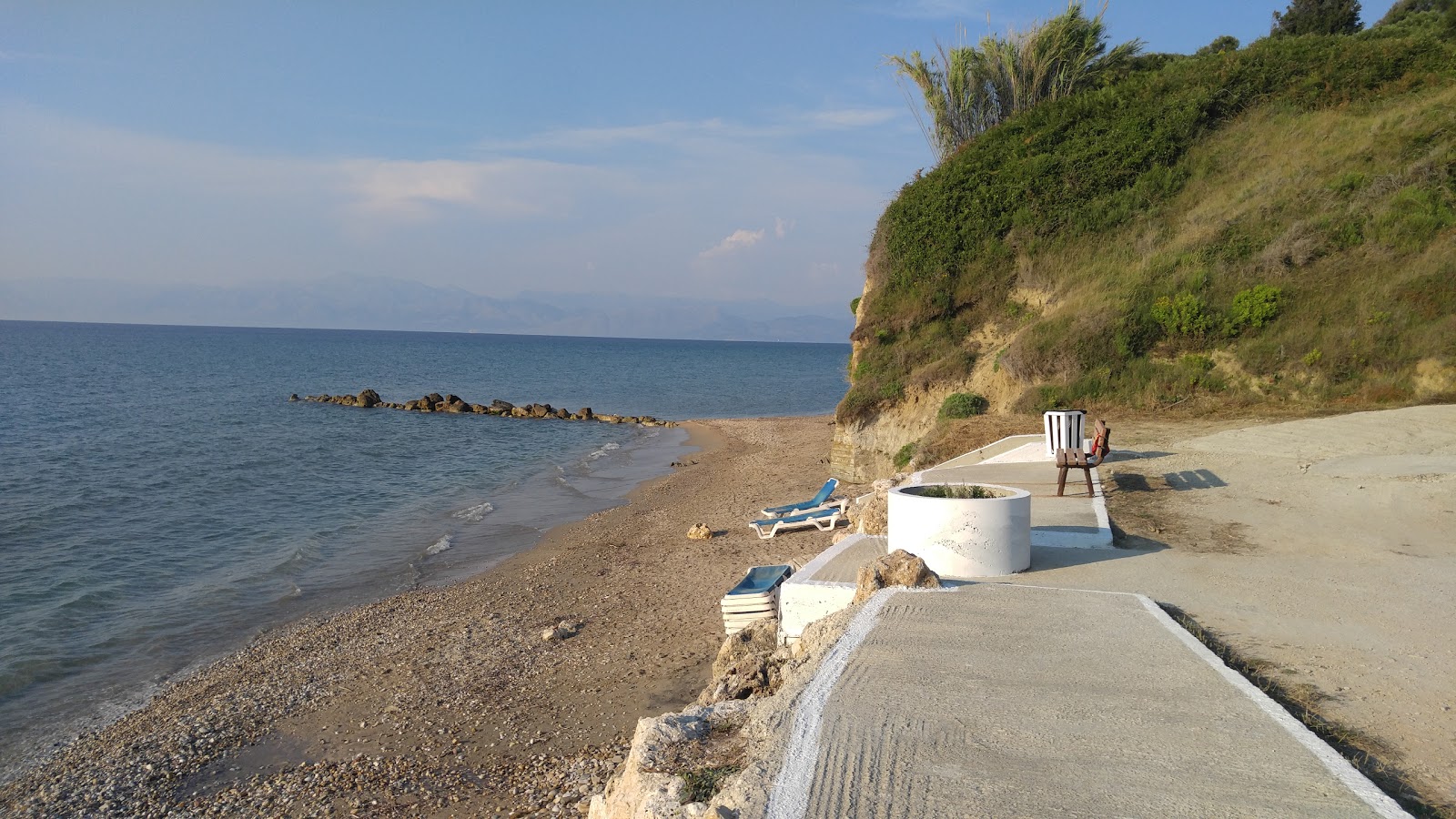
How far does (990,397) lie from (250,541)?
16368 mm

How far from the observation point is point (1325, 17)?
36188 mm

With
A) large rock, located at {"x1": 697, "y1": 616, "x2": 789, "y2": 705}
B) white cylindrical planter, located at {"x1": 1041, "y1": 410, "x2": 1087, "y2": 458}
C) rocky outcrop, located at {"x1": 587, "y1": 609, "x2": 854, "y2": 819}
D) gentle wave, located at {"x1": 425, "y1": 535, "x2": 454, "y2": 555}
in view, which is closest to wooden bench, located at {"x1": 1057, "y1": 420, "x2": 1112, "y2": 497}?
white cylindrical planter, located at {"x1": 1041, "y1": 410, "x2": 1087, "y2": 458}

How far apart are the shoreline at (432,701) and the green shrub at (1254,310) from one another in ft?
35.6

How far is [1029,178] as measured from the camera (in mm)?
23672

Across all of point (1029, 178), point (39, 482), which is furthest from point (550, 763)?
point (39, 482)

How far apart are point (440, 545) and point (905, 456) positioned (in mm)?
10183

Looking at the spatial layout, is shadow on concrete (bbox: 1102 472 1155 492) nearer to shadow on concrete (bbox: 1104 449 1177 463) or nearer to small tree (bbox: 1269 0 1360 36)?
shadow on concrete (bbox: 1104 449 1177 463)

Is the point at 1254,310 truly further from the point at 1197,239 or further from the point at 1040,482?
the point at 1040,482

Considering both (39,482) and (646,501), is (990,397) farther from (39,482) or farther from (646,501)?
(39,482)

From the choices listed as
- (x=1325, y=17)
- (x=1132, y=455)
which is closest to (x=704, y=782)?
(x=1132, y=455)

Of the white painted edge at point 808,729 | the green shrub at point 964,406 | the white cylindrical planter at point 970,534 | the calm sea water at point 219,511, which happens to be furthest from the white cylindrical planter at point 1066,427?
the calm sea water at point 219,511

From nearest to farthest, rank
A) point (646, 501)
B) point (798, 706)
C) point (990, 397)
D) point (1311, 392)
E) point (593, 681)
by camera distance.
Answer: point (798, 706) → point (593, 681) → point (1311, 392) → point (990, 397) → point (646, 501)

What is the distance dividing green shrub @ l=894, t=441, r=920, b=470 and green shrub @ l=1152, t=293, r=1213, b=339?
5.93 metres

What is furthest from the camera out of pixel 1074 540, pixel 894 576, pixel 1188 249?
pixel 1188 249
